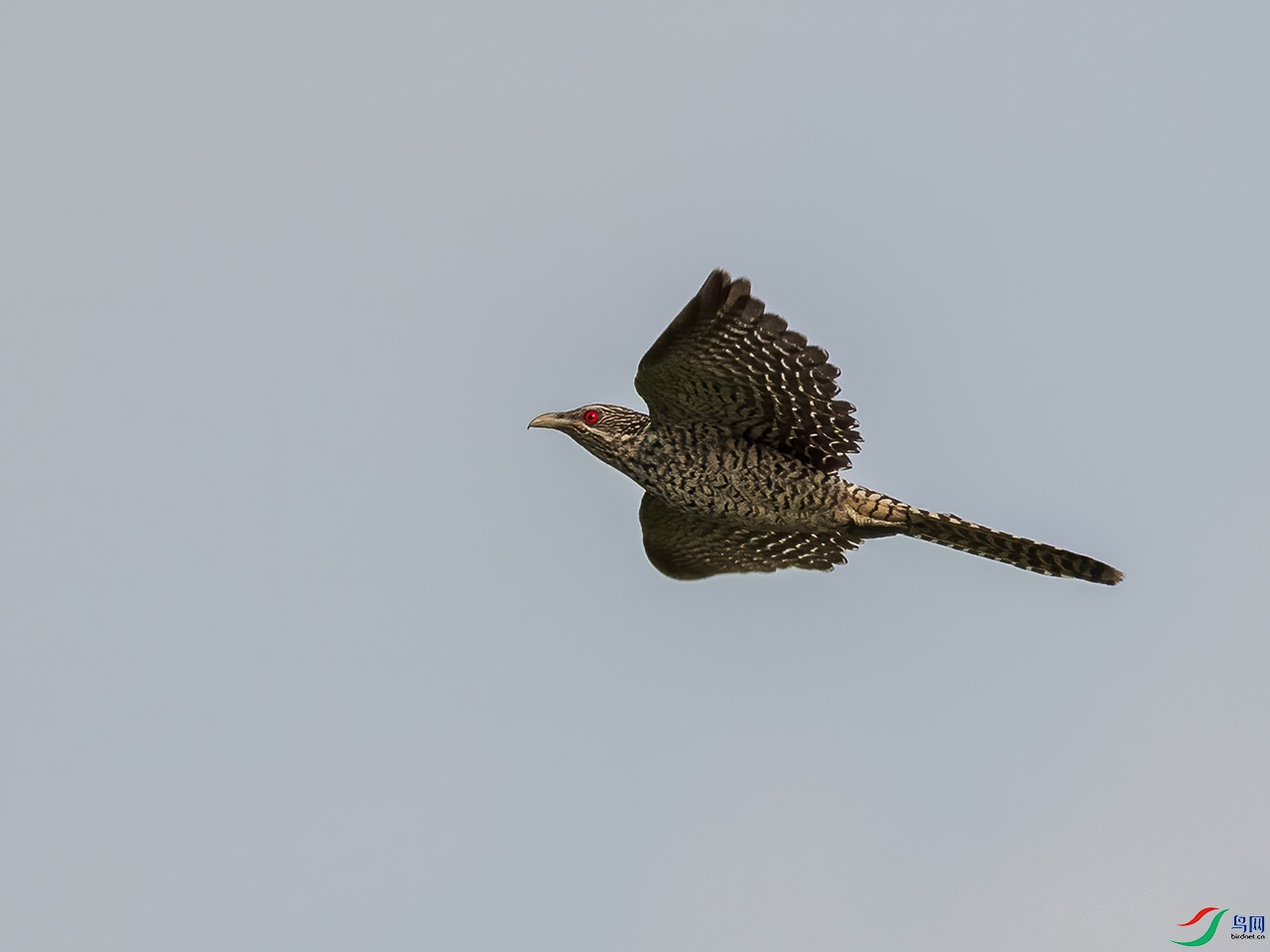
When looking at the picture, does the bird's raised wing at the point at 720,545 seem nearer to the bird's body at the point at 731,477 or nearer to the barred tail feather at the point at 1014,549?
the bird's body at the point at 731,477

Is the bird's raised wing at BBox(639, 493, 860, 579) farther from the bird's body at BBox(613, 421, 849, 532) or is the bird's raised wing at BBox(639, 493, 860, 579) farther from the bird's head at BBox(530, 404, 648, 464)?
the bird's head at BBox(530, 404, 648, 464)

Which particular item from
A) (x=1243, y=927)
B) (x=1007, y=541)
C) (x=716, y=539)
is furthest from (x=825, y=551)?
Result: (x=1243, y=927)

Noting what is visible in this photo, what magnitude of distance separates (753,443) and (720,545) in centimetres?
214

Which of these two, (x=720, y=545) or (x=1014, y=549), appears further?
(x=720, y=545)

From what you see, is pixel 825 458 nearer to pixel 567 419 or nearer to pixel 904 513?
pixel 904 513

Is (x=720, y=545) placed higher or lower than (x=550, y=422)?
lower

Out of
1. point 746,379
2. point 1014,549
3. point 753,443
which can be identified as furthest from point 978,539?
point 746,379

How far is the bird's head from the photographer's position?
46.0ft

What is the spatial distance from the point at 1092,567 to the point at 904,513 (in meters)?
1.72

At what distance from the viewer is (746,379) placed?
12.8 metres

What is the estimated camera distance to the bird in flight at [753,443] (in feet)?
40.5

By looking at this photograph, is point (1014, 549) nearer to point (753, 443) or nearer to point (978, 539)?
point (978, 539)

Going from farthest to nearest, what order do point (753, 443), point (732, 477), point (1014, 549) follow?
point (732, 477) < point (753, 443) < point (1014, 549)

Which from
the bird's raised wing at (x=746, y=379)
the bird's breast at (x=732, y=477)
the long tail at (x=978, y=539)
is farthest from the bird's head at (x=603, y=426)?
the long tail at (x=978, y=539)
